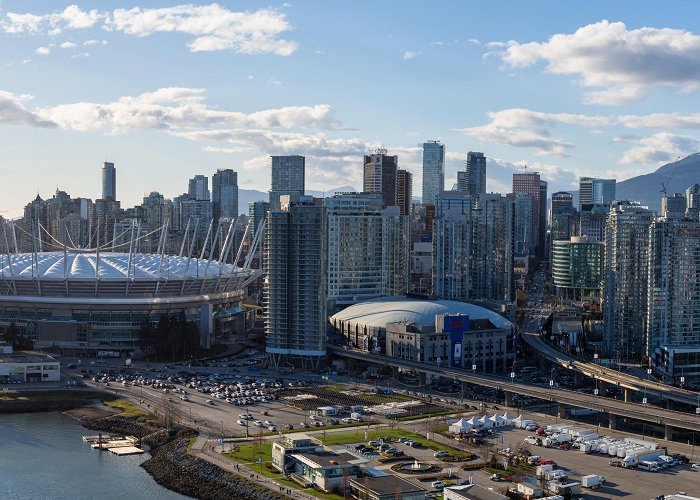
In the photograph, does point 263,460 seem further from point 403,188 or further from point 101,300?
point 403,188

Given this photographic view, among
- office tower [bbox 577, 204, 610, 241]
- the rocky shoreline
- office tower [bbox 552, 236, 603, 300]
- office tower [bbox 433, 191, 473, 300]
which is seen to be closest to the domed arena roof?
the rocky shoreline

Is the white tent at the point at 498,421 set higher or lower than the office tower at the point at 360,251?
lower

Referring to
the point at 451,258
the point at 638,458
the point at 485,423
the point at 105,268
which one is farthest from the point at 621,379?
the point at 451,258

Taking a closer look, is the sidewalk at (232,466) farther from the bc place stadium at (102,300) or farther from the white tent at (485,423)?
the bc place stadium at (102,300)

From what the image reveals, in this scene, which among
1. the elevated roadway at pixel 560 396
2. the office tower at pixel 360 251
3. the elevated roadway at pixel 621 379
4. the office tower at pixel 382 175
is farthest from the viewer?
the office tower at pixel 382 175

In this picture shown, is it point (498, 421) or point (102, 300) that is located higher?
point (102, 300)

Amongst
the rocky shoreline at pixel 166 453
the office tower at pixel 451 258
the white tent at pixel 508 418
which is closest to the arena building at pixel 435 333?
the white tent at pixel 508 418

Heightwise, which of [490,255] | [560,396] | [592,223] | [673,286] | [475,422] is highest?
[592,223]
